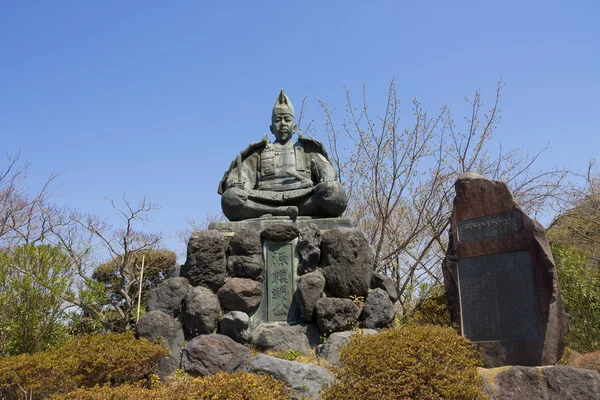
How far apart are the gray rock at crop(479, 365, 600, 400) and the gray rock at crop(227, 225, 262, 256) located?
329 centimetres

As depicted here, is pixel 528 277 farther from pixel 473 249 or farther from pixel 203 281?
pixel 203 281

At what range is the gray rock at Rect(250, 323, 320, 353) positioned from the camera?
6051 millimetres

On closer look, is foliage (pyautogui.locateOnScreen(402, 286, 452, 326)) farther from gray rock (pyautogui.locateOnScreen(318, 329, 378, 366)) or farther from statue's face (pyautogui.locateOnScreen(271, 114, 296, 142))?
statue's face (pyautogui.locateOnScreen(271, 114, 296, 142))

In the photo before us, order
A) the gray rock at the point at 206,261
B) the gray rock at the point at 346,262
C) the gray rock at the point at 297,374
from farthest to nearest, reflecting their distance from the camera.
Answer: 1. the gray rock at the point at 206,261
2. the gray rock at the point at 346,262
3. the gray rock at the point at 297,374

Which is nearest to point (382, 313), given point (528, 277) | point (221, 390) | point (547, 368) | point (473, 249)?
point (473, 249)

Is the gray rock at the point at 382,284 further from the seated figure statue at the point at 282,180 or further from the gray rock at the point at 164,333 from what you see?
the gray rock at the point at 164,333

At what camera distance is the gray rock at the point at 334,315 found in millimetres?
6125

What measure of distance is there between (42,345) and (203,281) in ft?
8.13

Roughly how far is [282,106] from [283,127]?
1.17 feet

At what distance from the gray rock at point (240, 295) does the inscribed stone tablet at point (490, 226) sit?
2625 mm

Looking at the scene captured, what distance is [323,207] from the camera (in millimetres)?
7066

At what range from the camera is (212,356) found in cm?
549

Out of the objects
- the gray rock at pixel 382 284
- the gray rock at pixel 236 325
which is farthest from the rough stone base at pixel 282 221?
the gray rock at pixel 236 325

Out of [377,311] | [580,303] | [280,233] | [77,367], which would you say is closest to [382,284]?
[377,311]
